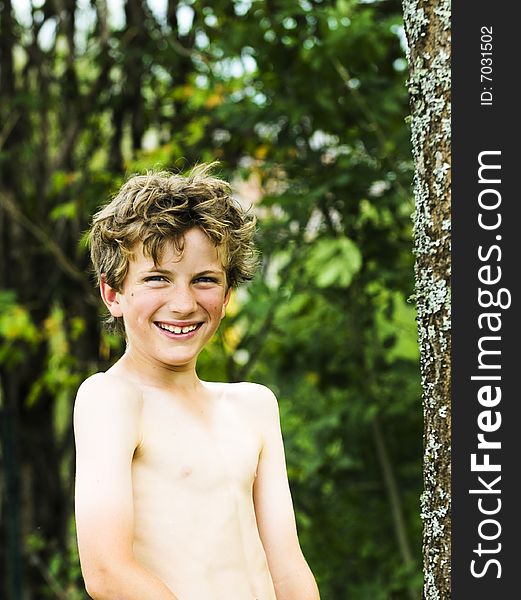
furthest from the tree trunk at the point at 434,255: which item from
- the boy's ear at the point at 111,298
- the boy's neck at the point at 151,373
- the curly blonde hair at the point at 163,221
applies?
the boy's ear at the point at 111,298

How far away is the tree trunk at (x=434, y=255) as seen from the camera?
5.93 feet

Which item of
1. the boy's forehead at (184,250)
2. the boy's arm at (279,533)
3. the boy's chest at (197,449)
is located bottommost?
the boy's arm at (279,533)

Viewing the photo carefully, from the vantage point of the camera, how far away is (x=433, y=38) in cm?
183

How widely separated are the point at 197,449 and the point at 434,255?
1.83 ft

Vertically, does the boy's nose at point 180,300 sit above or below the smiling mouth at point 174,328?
above

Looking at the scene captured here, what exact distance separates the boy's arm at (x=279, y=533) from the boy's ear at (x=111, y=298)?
380mm

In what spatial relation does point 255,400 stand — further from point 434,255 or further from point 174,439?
point 434,255

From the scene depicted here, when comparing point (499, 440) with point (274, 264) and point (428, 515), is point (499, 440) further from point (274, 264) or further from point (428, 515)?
point (274, 264)

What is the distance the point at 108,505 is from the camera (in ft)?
5.23

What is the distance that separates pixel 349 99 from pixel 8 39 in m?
2.53

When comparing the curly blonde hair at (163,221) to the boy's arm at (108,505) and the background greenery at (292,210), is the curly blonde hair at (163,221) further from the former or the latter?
the background greenery at (292,210)

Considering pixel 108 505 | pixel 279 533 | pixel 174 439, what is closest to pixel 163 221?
pixel 174 439

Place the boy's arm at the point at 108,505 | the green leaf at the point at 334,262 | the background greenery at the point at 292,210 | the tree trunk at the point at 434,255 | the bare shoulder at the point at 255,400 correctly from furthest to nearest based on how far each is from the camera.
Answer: the background greenery at the point at 292,210 → the green leaf at the point at 334,262 → the bare shoulder at the point at 255,400 → the tree trunk at the point at 434,255 → the boy's arm at the point at 108,505

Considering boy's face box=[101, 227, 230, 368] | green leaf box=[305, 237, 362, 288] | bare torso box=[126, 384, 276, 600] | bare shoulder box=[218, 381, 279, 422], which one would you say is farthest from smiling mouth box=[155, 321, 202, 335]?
green leaf box=[305, 237, 362, 288]
